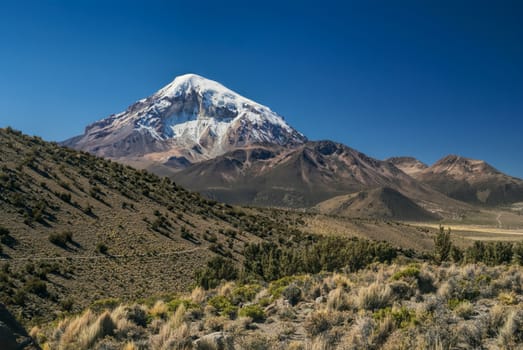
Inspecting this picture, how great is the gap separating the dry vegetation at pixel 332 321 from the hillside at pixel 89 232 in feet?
33.0

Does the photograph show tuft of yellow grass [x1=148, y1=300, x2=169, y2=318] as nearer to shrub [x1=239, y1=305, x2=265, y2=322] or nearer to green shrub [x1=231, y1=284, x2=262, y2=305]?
shrub [x1=239, y1=305, x2=265, y2=322]

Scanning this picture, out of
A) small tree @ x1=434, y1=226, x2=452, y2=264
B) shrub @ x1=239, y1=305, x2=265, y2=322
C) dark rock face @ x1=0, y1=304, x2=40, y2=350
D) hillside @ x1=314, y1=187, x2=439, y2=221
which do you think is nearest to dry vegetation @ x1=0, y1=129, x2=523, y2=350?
shrub @ x1=239, y1=305, x2=265, y2=322

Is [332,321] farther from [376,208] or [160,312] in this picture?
[376,208]

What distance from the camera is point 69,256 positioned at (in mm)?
24156

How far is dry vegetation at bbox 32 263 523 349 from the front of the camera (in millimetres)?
6957

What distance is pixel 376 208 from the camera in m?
182

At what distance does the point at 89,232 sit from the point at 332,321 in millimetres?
25836

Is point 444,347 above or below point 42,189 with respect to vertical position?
below

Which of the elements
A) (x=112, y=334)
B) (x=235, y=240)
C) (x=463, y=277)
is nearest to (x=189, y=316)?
(x=112, y=334)

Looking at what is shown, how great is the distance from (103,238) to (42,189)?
8.46 meters

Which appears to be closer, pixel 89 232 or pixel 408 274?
pixel 408 274

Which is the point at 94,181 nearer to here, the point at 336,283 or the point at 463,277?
the point at 336,283

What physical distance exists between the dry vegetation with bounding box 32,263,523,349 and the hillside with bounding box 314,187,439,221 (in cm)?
16520

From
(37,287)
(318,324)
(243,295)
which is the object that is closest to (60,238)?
(37,287)
